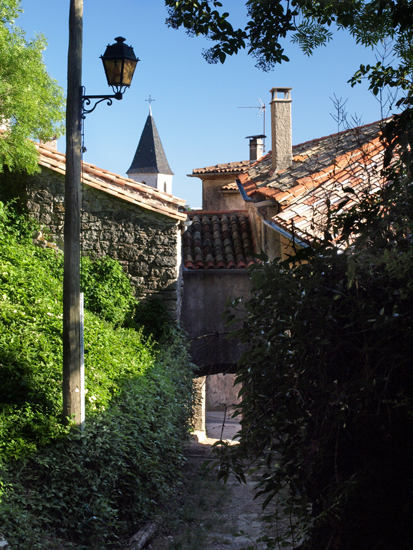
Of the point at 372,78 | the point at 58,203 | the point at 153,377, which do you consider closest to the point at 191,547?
the point at 153,377

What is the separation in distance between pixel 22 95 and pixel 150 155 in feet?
133

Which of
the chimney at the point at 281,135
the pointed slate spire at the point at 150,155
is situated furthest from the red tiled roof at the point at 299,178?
the pointed slate spire at the point at 150,155

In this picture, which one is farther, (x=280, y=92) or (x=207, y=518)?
(x=280, y=92)

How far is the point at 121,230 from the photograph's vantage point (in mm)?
9734

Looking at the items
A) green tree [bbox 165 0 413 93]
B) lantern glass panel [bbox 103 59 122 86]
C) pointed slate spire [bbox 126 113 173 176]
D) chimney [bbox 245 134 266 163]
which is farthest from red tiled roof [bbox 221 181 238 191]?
pointed slate spire [bbox 126 113 173 176]

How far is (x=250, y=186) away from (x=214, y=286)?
8.17ft

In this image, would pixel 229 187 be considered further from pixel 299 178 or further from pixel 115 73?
pixel 115 73

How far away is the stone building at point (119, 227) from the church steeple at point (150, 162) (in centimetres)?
3692

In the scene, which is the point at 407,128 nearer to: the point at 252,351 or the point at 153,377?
the point at 252,351

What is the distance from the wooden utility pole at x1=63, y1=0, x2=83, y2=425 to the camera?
16.4ft

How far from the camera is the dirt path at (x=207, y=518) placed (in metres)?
5.59

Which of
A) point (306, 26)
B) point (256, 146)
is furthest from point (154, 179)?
point (306, 26)

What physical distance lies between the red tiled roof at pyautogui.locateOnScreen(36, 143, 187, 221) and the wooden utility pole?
450 cm

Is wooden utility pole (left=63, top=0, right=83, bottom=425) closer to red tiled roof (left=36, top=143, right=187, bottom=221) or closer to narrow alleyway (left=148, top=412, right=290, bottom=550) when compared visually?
narrow alleyway (left=148, top=412, right=290, bottom=550)
